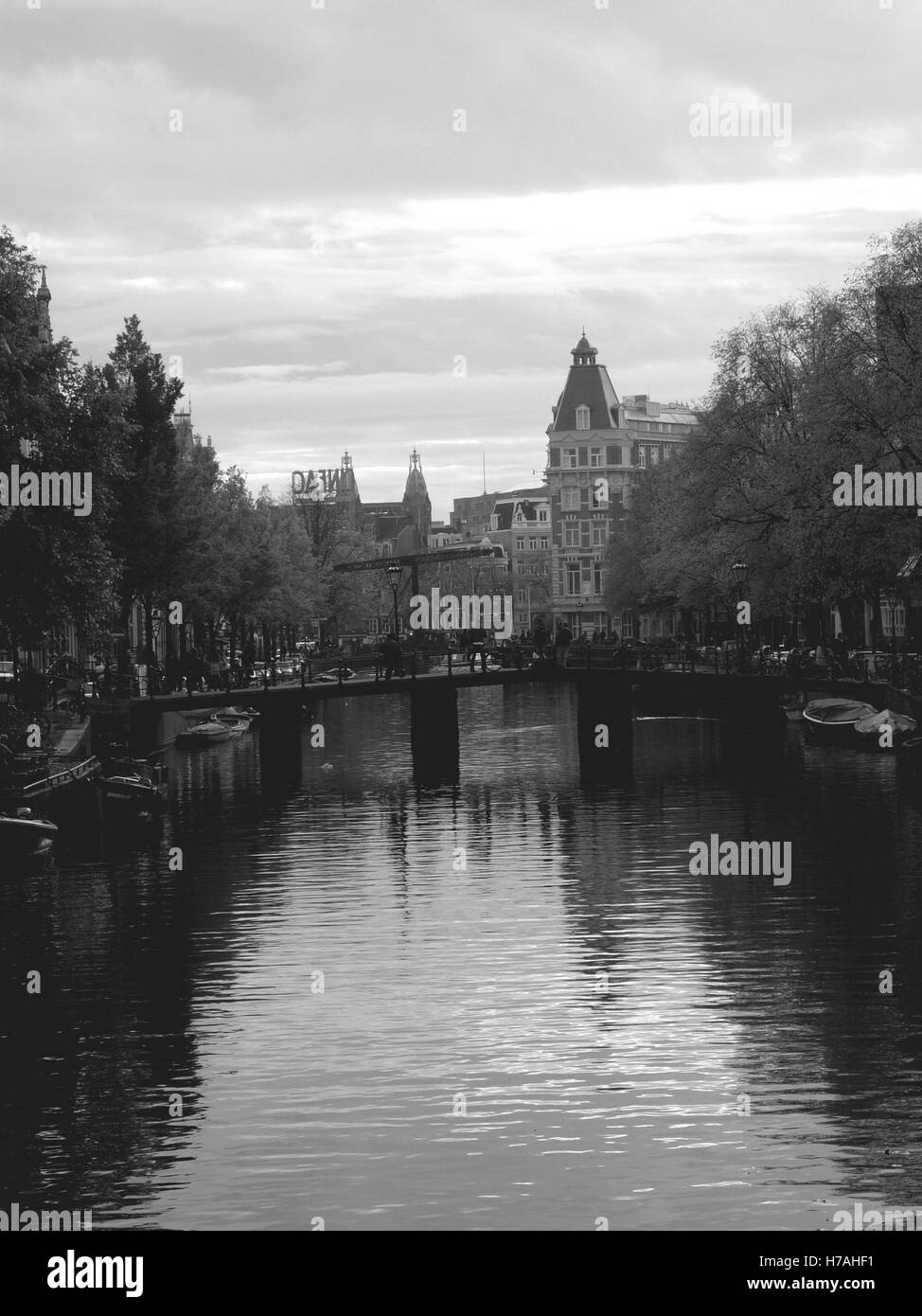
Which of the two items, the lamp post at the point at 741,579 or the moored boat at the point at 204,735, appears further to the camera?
the moored boat at the point at 204,735

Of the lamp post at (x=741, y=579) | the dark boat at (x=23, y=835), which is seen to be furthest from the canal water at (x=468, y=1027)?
the lamp post at (x=741, y=579)

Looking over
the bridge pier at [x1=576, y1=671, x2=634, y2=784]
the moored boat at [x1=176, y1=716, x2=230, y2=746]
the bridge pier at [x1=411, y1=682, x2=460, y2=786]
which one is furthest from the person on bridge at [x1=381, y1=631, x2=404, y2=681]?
the moored boat at [x1=176, y1=716, x2=230, y2=746]

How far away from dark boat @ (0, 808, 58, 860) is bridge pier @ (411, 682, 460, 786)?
29376mm

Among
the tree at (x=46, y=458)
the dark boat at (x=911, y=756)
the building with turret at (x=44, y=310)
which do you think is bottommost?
the dark boat at (x=911, y=756)

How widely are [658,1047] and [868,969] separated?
22.9 ft

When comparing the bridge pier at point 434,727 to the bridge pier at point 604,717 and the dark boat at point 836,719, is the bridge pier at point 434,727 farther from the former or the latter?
the dark boat at point 836,719

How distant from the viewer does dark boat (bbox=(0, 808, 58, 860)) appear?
5197 centimetres

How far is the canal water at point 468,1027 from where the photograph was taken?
78.9 feet

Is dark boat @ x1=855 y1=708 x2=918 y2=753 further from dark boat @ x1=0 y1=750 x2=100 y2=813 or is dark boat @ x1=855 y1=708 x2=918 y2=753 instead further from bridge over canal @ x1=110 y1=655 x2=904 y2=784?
dark boat @ x1=0 y1=750 x2=100 y2=813

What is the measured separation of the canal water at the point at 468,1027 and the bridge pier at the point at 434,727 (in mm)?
21319
